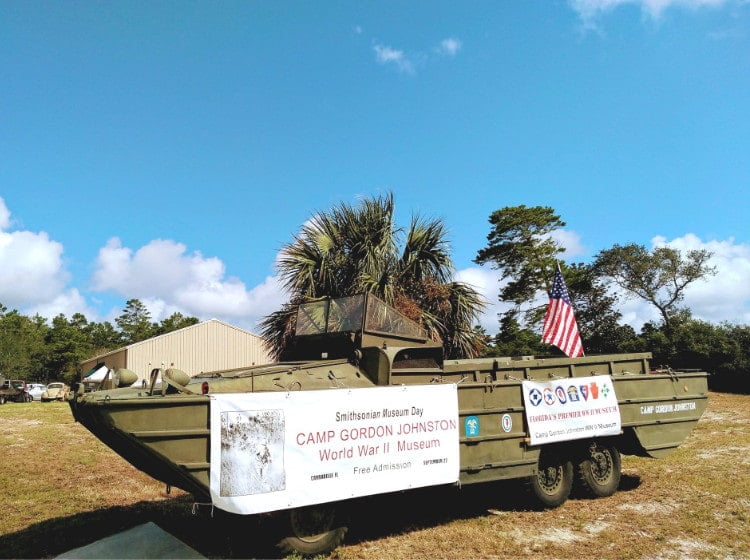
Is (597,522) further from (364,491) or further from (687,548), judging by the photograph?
(364,491)

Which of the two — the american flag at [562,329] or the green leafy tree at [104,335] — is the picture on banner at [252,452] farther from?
the green leafy tree at [104,335]

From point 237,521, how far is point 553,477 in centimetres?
396

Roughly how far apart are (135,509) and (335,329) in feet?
11.4

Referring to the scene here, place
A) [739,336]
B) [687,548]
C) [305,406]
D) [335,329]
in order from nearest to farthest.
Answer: [305,406], [687,548], [335,329], [739,336]

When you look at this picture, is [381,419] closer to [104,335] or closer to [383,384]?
[383,384]

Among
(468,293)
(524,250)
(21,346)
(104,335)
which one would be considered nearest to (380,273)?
(468,293)

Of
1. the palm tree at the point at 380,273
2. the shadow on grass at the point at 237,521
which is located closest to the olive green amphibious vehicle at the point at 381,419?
the shadow on grass at the point at 237,521

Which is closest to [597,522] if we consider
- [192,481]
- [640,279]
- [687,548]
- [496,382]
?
[687,548]

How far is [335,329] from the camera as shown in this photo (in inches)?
288

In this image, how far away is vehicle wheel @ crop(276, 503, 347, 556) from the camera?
5559 mm

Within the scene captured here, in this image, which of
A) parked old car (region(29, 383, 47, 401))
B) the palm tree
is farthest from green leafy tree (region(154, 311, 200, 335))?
the palm tree

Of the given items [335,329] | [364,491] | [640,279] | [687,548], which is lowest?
[687,548]

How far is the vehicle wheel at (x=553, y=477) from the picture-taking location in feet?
24.5

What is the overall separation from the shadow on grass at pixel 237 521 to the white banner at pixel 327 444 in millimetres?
540
